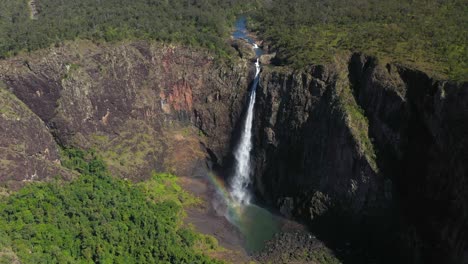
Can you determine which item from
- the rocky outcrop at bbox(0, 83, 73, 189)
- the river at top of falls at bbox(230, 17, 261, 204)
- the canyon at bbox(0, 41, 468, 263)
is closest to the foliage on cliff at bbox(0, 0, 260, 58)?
the canyon at bbox(0, 41, 468, 263)

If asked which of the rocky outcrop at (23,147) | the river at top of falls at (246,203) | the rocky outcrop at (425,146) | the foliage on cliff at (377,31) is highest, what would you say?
the foliage on cliff at (377,31)

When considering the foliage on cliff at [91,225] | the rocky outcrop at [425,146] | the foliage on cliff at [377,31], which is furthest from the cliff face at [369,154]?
the foliage on cliff at [91,225]

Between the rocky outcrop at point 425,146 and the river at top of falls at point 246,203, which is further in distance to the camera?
the river at top of falls at point 246,203

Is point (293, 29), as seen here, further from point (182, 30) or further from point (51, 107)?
point (51, 107)

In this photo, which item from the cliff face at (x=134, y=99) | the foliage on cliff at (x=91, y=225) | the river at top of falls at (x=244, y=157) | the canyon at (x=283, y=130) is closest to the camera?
the foliage on cliff at (x=91, y=225)

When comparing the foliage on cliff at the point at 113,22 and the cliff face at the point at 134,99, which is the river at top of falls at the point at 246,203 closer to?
the cliff face at the point at 134,99

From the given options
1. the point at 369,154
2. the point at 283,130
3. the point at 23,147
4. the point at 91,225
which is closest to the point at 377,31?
the point at 283,130

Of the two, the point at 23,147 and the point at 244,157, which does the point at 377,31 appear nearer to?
the point at 244,157
